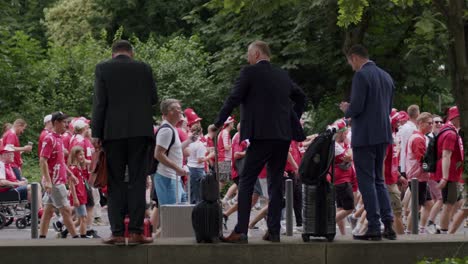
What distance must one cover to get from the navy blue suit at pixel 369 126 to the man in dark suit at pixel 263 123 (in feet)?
1.99

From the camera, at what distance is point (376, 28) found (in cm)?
3603

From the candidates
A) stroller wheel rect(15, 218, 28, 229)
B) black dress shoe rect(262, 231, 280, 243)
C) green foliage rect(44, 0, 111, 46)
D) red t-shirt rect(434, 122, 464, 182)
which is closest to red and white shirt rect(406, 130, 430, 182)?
red t-shirt rect(434, 122, 464, 182)

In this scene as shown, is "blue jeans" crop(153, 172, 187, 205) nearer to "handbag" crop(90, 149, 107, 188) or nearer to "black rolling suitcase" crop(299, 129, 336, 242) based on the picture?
"black rolling suitcase" crop(299, 129, 336, 242)

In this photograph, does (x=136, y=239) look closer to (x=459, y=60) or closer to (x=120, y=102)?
(x=120, y=102)

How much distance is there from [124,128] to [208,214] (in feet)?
4.19

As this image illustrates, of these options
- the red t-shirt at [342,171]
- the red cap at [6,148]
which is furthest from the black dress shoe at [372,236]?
the red cap at [6,148]

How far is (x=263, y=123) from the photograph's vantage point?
1219 cm

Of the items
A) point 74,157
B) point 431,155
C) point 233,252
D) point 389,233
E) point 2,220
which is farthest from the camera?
point 2,220

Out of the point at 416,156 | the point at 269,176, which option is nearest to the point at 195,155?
the point at 416,156

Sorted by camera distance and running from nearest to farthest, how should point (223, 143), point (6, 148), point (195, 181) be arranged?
point (195, 181), point (6, 148), point (223, 143)

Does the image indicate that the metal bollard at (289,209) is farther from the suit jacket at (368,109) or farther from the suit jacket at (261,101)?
the suit jacket at (261,101)

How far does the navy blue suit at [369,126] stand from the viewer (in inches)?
492

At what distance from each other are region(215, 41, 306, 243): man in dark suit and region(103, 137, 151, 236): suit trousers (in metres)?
0.83

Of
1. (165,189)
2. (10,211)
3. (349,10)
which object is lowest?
(165,189)
